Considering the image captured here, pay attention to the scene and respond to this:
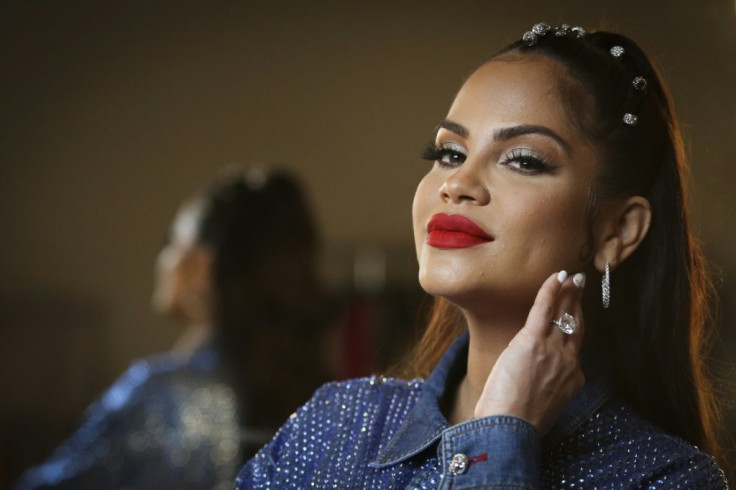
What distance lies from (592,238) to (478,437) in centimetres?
22

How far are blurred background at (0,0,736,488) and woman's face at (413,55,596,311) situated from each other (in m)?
0.83

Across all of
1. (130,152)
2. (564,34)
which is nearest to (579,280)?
(564,34)

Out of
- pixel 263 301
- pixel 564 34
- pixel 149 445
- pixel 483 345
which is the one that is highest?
pixel 564 34

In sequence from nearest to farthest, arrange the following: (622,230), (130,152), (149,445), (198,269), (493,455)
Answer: (493,455), (622,230), (149,445), (198,269), (130,152)

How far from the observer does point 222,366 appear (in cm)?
183

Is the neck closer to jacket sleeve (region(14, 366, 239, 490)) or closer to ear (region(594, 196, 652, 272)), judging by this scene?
ear (region(594, 196, 652, 272))

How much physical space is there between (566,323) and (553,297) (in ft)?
0.11

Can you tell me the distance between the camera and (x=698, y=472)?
3.25 feet

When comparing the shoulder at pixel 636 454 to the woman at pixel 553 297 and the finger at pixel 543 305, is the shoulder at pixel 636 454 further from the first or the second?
the finger at pixel 543 305

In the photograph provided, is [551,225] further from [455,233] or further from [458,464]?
[458,464]

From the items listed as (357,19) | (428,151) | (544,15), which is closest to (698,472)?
(428,151)

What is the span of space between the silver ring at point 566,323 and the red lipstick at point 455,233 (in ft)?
0.30

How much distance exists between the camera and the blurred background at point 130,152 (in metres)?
1.97

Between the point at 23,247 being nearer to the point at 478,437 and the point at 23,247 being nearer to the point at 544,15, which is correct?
the point at 544,15
